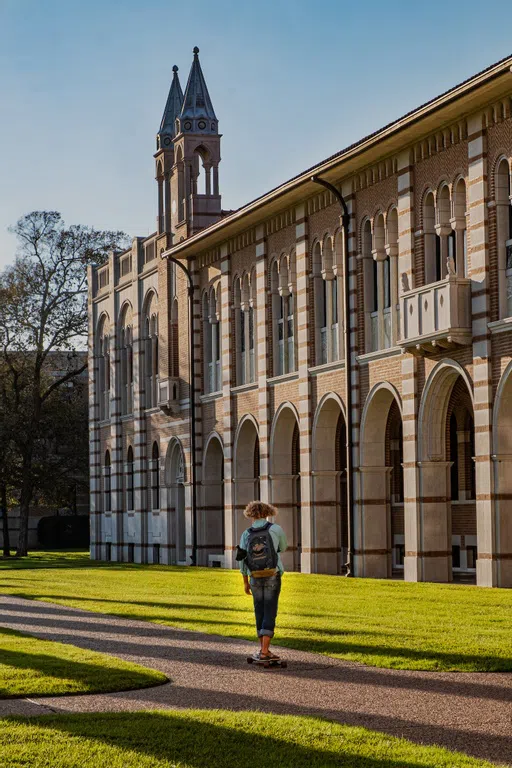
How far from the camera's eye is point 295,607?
74.2 feet

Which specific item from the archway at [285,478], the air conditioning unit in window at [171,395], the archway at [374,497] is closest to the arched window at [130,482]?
the air conditioning unit in window at [171,395]

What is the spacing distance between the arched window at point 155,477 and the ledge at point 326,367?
1510 centimetres

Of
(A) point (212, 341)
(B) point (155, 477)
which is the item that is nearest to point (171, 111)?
(A) point (212, 341)

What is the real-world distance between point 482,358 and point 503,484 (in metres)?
2.48

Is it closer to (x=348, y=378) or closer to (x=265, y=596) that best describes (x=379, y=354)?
(x=348, y=378)

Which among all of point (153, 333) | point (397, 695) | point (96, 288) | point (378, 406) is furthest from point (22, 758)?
point (96, 288)

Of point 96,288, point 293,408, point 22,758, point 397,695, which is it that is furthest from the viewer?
point 96,288

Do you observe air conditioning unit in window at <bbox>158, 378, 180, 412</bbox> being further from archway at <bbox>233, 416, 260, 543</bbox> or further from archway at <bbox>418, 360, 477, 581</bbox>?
archway at <bbox>418, 360, 477, 581</bbox>

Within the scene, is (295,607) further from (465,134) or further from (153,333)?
(153,333)

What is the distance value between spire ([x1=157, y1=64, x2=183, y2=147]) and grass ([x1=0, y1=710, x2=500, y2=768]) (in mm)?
41011

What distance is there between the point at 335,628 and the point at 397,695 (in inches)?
250

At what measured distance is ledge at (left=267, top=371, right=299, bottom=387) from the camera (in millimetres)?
36716

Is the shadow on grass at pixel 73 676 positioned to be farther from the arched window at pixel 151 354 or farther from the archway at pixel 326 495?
the arched window at pixel 151 354

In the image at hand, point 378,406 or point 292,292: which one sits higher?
point 292,292
